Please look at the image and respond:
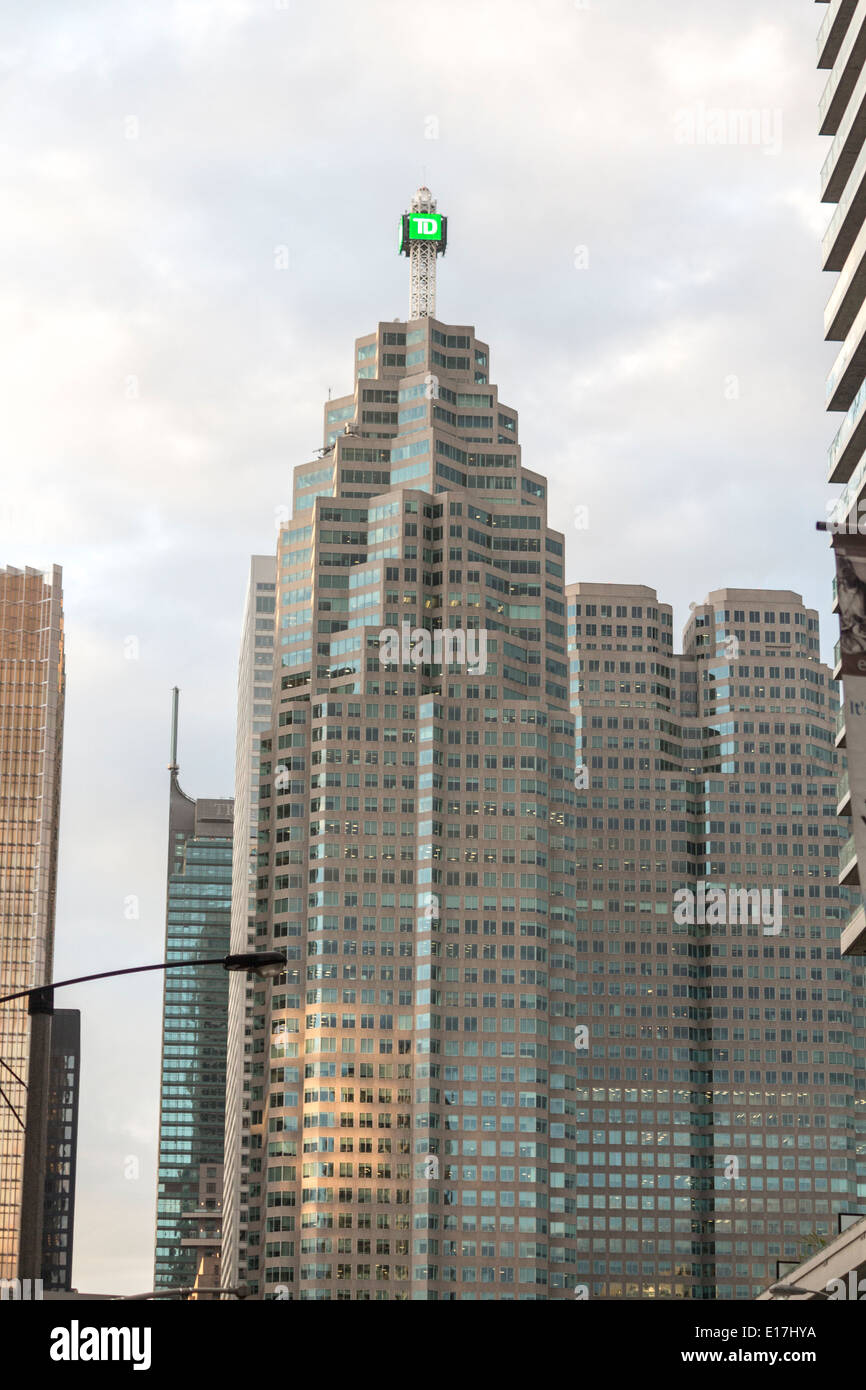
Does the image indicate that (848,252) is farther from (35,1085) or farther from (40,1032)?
(35,1085)

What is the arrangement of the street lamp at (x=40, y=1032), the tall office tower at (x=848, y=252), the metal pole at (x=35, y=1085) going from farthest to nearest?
the tall office tower at (x=848, y=252) < the metal pole at (x=35, y=1085) < the street lamp at (x=40, y=1032)

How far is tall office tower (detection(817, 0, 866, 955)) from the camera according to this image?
9406 centimetres

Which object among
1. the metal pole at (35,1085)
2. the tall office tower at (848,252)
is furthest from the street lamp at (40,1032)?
the tall office tower at (848,252)

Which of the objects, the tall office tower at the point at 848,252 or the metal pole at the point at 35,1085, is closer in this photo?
the metal pole at the point at 35,1085

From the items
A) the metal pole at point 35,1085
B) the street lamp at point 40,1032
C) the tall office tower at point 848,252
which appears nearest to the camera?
the street lamp at point 40,1032

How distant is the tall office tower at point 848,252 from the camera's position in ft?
309

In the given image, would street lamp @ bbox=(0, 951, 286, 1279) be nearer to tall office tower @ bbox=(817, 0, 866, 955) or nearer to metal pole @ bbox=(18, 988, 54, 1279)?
metal pole @ bbox=(18, 988, 54, 1279)

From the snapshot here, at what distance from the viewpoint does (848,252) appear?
100m

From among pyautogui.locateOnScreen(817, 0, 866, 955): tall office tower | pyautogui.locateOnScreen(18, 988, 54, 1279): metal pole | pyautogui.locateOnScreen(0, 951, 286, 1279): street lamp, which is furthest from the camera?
pyautogui.locateOnScreen(817, 0, 866, 955): tall office tower

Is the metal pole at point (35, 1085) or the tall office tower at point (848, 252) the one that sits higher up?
the tall office tower at point (848, 252)

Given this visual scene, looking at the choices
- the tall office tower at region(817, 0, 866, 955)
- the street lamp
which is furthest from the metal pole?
the tall office tower at region(817, 0, 866, 955)

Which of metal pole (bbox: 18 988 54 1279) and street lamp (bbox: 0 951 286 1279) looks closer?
street lamp (bbox: 0 951 286 1279)

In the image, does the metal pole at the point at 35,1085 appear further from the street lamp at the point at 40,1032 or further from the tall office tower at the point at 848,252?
the tall office tower at the point at 848,252

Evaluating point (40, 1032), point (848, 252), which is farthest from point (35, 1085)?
point (848, 252)
